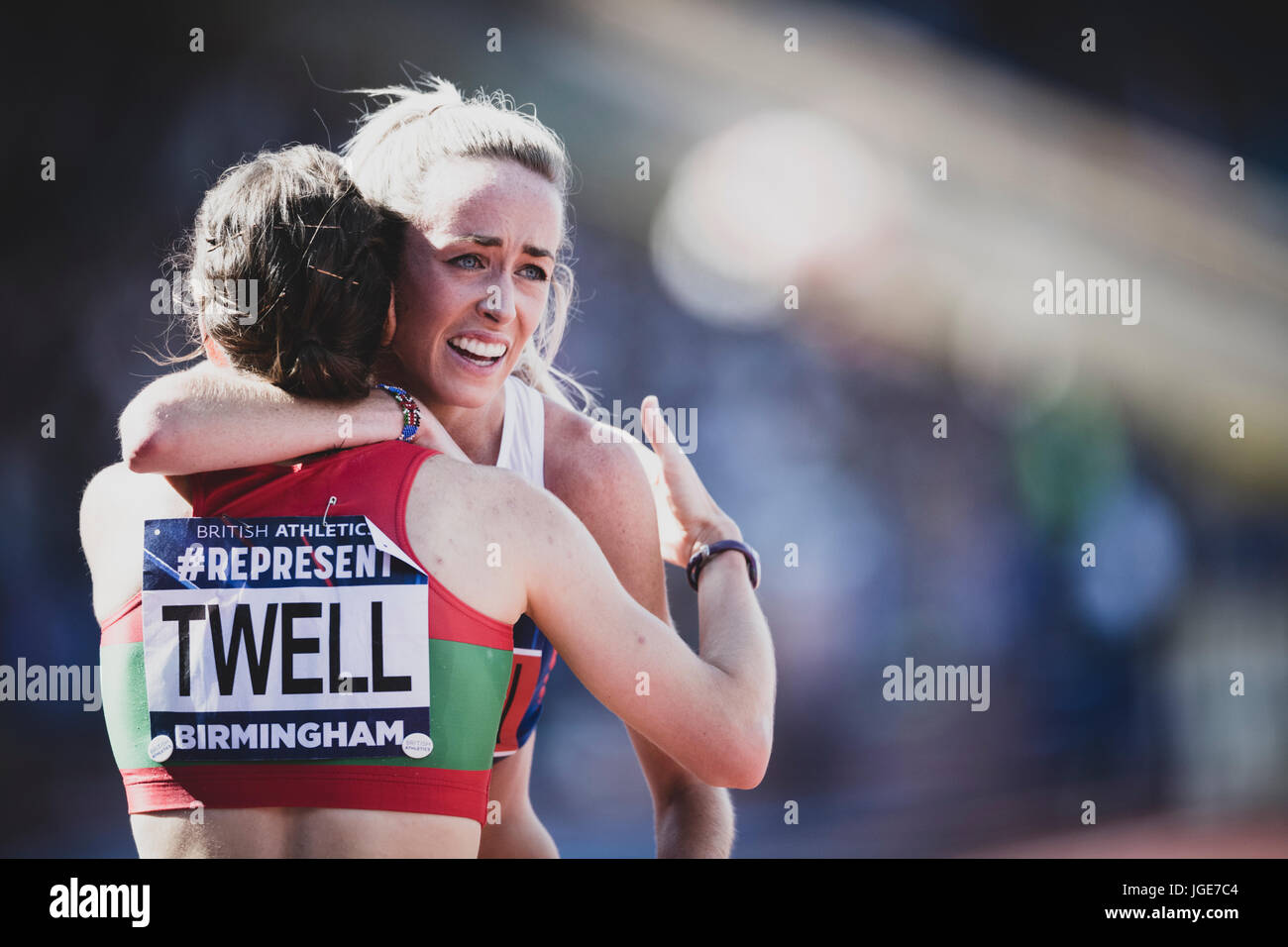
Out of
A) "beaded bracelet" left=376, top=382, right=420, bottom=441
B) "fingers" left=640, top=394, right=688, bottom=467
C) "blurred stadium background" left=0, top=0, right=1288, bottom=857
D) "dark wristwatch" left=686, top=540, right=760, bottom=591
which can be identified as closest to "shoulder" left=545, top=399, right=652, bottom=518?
"fingers" left=640, top=394, right=688, bottom=467

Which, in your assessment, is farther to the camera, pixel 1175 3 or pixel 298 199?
pixel 1175 3

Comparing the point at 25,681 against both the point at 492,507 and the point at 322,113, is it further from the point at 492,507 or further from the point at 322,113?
the point at 492,507

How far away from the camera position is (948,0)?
466 centimetres

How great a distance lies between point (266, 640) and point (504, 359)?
0.81m

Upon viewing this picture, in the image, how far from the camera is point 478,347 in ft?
6.88

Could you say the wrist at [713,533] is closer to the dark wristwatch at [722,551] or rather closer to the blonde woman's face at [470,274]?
the dark wristwatch at [722,551]

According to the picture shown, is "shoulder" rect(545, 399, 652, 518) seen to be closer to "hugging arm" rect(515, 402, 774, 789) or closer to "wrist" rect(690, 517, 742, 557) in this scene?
"wrist" rect(690, 517, 742, 557)

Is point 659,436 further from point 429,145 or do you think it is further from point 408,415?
point 429,145

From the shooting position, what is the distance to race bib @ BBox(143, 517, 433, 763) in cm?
153

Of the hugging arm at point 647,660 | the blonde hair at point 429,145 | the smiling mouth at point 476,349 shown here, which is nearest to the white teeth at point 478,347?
the smiling mouth at point 476,349

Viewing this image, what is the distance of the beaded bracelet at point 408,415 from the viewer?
1.66 meters

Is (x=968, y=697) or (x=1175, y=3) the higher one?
(x=1175, y=3)

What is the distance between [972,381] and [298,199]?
4.63 m
